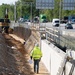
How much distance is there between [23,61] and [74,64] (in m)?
13.7

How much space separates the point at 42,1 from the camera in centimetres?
2984

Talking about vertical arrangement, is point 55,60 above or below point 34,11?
above

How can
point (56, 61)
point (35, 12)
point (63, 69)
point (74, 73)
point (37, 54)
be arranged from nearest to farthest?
point (74, 73), point (63, 69), point (56, 61), point (37, 54), point (35, 12)

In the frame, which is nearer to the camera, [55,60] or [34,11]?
[55,60]

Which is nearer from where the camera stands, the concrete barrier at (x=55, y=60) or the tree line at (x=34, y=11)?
the concrete barrier at (x=55, y=60)

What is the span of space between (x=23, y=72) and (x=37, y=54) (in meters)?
2.03

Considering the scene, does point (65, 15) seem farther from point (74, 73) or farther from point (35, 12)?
point (74, 73)

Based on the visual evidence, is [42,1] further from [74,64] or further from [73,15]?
[73,15]

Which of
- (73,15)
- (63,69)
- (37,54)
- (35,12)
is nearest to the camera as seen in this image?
(63,69)

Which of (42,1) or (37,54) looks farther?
(42,1)

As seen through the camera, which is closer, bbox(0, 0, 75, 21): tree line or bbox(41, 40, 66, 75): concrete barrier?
bbox(41, 40, 66, 75): concrete barrier

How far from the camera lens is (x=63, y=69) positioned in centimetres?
1166

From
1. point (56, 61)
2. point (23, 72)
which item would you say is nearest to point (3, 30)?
point (23, 72)

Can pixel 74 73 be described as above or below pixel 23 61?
above
